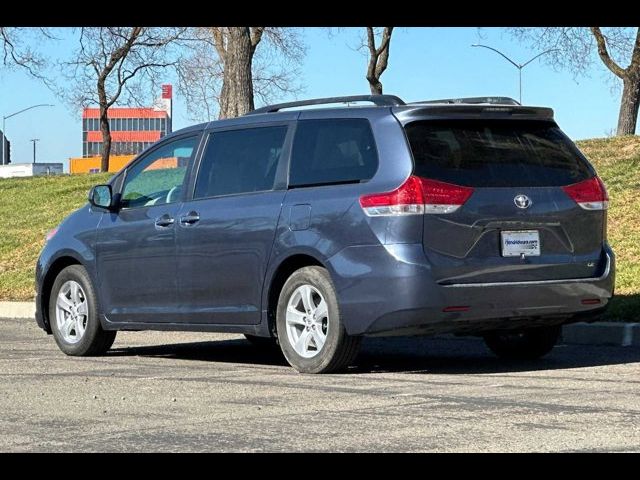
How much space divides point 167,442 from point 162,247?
4.25m

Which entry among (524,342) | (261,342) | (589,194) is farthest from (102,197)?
(589,194)

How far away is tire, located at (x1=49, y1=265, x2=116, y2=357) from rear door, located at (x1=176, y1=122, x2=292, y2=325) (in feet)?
3.52

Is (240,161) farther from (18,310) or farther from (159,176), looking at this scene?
(18,310)

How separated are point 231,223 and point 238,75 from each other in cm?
1645

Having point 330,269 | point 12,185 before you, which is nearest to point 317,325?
point 330,269

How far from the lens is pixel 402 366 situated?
9.69 metres

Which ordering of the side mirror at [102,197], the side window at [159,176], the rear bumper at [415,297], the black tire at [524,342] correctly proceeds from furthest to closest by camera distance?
the side mirror at [102,197] → the side window at [159,176] → the black tire at [524,342] → the rear bumper at [415,297]

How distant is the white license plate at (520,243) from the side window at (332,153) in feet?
3.22

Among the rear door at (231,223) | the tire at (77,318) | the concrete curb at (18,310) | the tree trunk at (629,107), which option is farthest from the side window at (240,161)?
the tree trunk at (629,107)

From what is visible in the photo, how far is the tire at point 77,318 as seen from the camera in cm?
1082

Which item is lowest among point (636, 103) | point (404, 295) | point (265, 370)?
point (265, 370)

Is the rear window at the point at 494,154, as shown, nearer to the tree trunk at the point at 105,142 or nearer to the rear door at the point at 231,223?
the rear door at the point at 231,223
